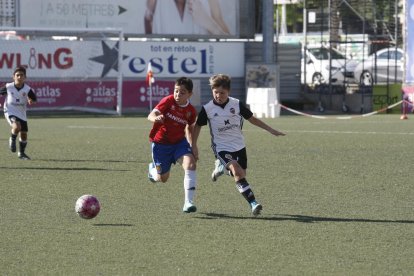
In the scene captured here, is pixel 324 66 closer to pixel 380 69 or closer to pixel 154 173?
pixel 380 69

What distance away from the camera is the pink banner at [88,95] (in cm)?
3462

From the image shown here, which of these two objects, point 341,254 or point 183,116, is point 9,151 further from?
point 341,254

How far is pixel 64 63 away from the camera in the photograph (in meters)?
34.9

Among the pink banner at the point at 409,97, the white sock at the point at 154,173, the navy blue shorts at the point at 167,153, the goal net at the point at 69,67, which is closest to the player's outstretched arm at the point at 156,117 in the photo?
the navy blue shorts at the point at 167,153

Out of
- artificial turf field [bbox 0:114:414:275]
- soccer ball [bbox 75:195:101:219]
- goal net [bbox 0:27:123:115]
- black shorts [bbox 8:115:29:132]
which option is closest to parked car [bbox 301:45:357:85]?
goal net [bbox 0:27:123:115]

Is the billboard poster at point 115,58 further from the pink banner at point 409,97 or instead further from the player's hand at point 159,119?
the player's hand at point 159,119

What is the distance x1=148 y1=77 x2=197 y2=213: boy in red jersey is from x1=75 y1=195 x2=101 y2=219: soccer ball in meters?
1.13

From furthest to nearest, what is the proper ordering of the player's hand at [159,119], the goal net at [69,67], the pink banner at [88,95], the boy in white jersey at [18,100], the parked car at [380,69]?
the parked car at [380,69] < the pink banner at [88,95] < the goal net at [69,67] < the boy in white jersey at [18,100] < the player's hand at [159,119]

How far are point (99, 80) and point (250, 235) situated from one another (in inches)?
1030

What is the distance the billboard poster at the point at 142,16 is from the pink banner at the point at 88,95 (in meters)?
2.62

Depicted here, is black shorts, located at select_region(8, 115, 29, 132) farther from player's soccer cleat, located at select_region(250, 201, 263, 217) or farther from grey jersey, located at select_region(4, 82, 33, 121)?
player's soccer cleat, located at select_region(250, 201, 263, 217)

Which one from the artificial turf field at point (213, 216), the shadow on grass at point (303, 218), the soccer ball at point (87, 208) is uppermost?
the soccer ball at point (87, 208)

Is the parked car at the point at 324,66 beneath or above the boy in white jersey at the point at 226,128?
above

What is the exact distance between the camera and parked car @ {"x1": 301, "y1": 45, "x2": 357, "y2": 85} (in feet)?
134
